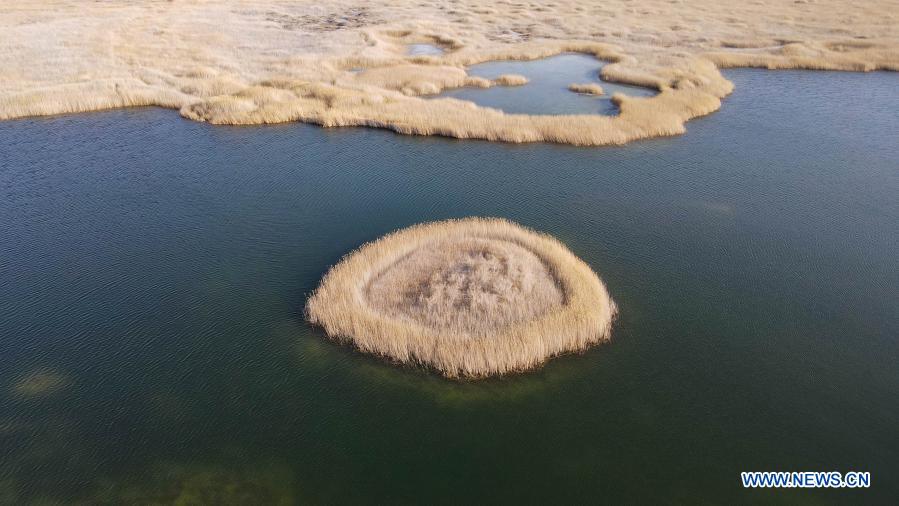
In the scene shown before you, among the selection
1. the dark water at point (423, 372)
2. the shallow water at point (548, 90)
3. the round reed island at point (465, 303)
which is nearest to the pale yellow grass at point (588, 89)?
the shallow water at point (548, 90)

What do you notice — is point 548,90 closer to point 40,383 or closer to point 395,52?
point 395,52

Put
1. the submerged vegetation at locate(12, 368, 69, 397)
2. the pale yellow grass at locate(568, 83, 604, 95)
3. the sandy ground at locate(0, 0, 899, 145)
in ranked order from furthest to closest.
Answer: the pale yellow grass at locate(568, 83, 604, 95)
the sandy ground at locate(0, 0, 899, 145)
the submerged vegetation at locate(12, 368, 69, 397)

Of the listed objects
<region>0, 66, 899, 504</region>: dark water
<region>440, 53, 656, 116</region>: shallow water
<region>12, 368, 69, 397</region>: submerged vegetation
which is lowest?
<region>12, 368, 69, 397</region>: submerged vegetation

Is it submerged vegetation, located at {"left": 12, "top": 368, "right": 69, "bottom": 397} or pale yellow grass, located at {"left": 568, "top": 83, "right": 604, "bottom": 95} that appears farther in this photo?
pale yellow grass, located at {"left": 568, "top": 83, "right": 604, "bottom": 95}

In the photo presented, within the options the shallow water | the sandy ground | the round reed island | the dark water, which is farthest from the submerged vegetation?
the shallow water

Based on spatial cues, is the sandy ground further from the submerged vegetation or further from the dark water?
the submerged vegetation

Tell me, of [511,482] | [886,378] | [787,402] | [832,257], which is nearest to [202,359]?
[511,482]

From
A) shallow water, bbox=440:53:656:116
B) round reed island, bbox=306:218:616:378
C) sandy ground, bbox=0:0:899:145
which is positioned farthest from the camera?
shallow water, bbox=440:53:656:116
